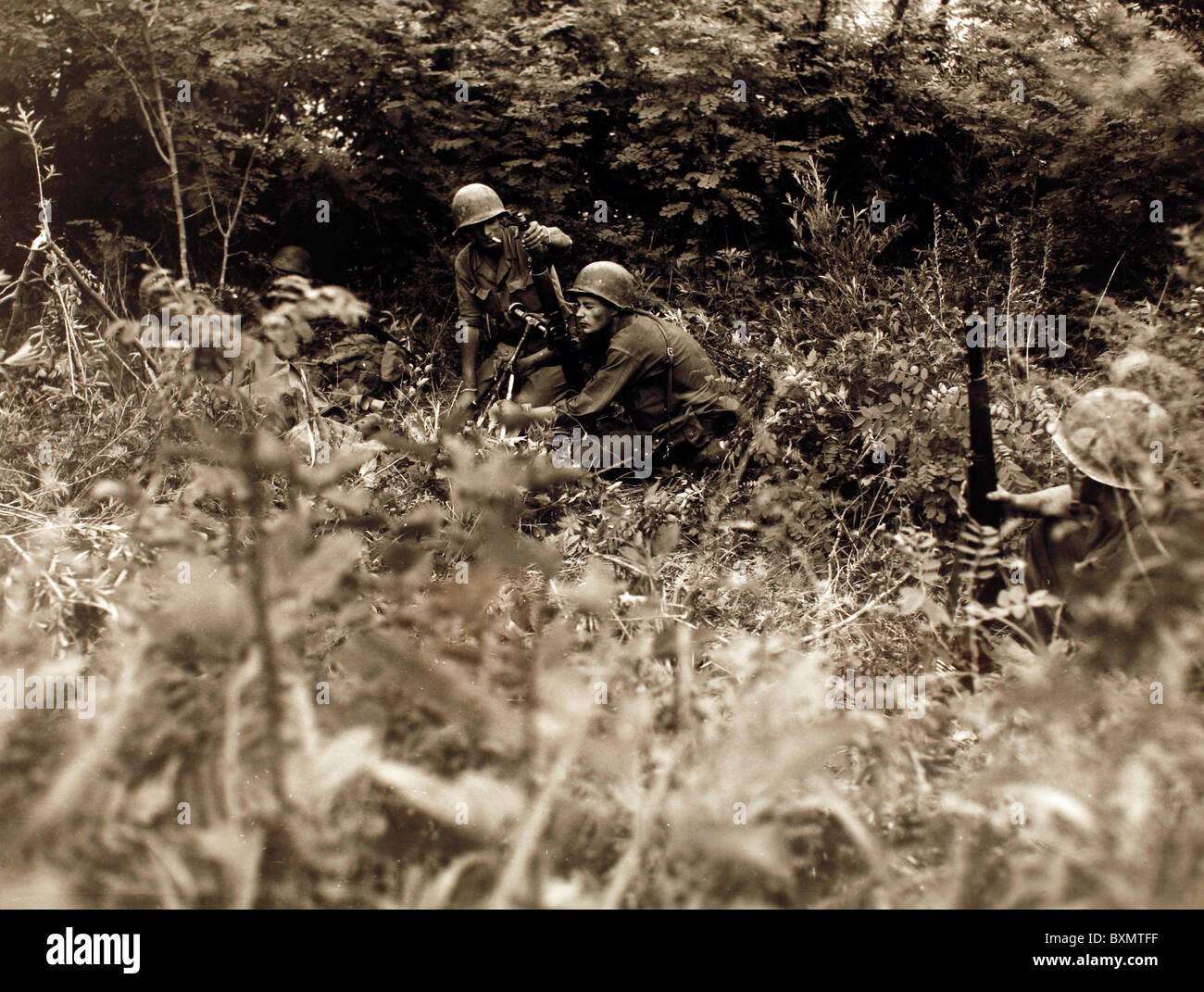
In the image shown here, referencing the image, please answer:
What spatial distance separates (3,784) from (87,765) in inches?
4.5

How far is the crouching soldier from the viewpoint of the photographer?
17.5 ft

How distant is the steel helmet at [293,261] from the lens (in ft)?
24.7

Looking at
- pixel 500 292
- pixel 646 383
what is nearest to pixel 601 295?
pixel 646 383

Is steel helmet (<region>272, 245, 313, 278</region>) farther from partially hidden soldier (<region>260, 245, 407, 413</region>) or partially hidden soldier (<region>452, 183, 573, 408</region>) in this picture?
partially hidden soldier (<region>452, 183, 573, 408</region>)

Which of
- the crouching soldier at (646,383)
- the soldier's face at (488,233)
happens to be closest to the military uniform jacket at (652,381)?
the crouching soldier at (646,383)

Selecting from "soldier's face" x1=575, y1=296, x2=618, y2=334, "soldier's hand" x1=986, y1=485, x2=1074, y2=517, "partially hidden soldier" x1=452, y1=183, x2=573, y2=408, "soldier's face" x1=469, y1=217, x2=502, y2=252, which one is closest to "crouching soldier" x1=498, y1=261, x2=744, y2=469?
"soldier's face" x1=575, y1=296, x2=618, y2=334

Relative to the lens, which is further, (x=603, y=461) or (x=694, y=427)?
(x=694, y=427)

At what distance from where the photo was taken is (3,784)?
1249 mm

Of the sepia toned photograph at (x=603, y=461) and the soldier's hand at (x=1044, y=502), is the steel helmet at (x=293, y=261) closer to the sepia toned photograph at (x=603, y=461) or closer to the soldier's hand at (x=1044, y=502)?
the sepia toned photograph at (x=603, y=461)

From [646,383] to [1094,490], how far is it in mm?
2705

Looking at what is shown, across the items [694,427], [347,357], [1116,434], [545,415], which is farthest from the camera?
[347,357]

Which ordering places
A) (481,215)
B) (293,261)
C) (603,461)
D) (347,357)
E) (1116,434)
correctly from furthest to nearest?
1. (293,261)
2. (347,357)
3. (481,215)
4. (603,461)
5. (1116,434)

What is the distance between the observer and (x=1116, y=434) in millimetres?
2787

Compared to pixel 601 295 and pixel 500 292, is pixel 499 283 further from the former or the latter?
A: pixel 601 295
